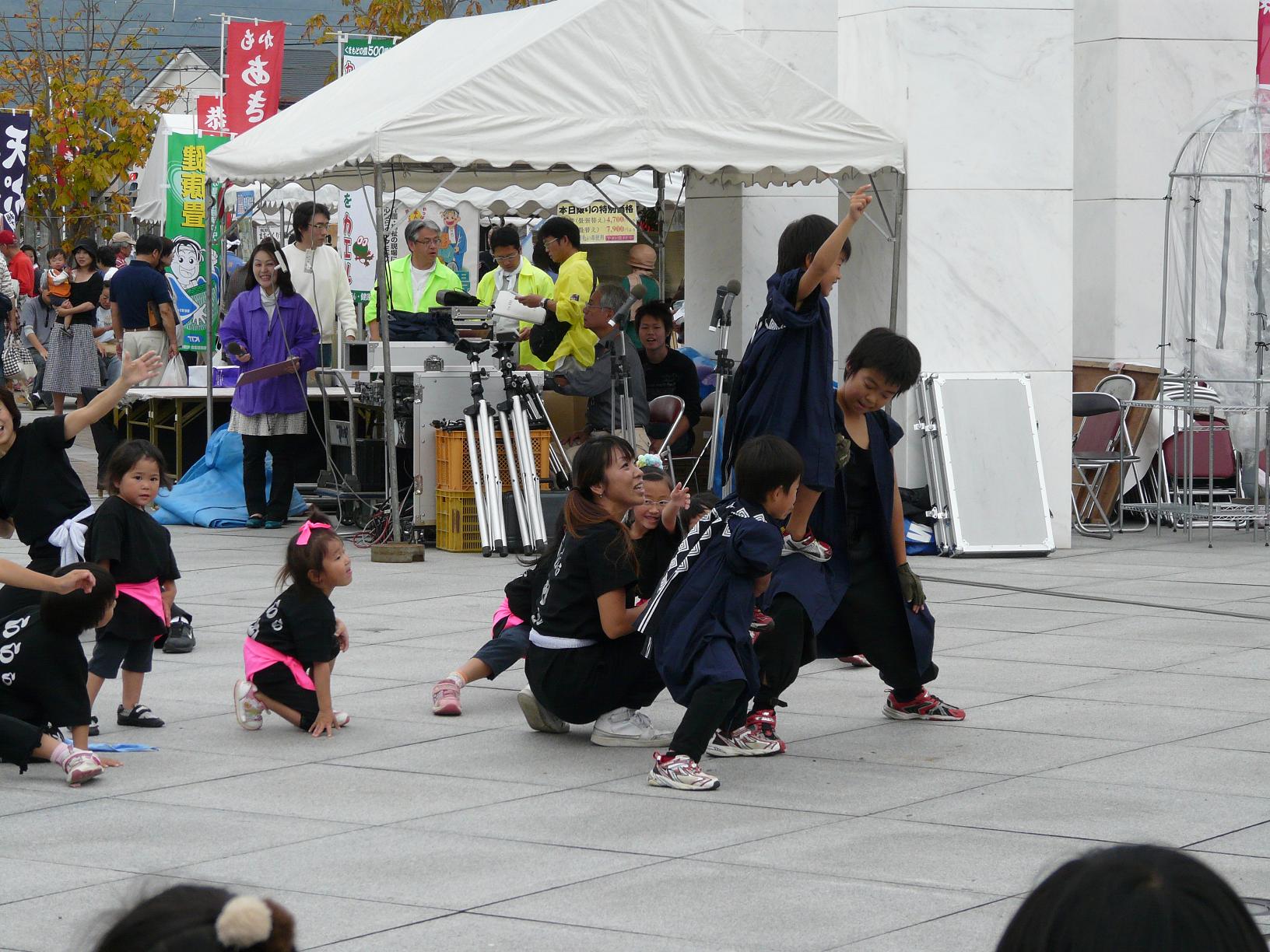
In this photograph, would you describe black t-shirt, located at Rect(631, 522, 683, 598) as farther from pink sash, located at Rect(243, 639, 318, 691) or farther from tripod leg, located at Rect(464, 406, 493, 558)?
tripod leg, located at Rect(464, 406, 493, 558)

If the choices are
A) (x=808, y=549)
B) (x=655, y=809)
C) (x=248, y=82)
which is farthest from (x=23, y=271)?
(x=655, y=809)

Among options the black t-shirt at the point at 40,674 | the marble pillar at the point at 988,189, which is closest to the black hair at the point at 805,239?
the black t-shirt at the point at 40,674

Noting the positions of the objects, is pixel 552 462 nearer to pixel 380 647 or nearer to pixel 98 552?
pixel 380 647

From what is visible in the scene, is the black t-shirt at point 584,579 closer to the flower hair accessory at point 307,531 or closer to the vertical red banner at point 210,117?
the flower hair accessory at point 307,531

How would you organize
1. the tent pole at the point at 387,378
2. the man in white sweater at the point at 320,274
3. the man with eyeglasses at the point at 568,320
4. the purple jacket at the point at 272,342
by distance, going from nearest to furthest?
the tent pole at the point at 387,378 → the man with eyeglasses at the point at 568,320 → the purple jacket at the point at 272,342 → the man in white sweater at the point at 320,274

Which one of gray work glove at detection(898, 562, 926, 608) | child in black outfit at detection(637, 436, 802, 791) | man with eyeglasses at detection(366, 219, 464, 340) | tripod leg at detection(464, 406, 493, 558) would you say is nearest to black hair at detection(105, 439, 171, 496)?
child in black outfit at detection(637, 436, 802, 791)

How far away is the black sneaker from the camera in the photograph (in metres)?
6.89

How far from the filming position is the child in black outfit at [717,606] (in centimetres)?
585

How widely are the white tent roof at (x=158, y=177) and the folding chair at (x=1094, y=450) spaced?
15841 mm

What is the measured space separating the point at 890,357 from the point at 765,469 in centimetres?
79

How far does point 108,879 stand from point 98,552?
7.12 ft

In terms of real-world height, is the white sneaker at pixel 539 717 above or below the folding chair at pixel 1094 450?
below

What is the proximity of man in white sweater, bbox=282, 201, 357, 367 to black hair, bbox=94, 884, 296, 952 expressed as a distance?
42.6 ft

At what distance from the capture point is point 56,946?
4.24m
